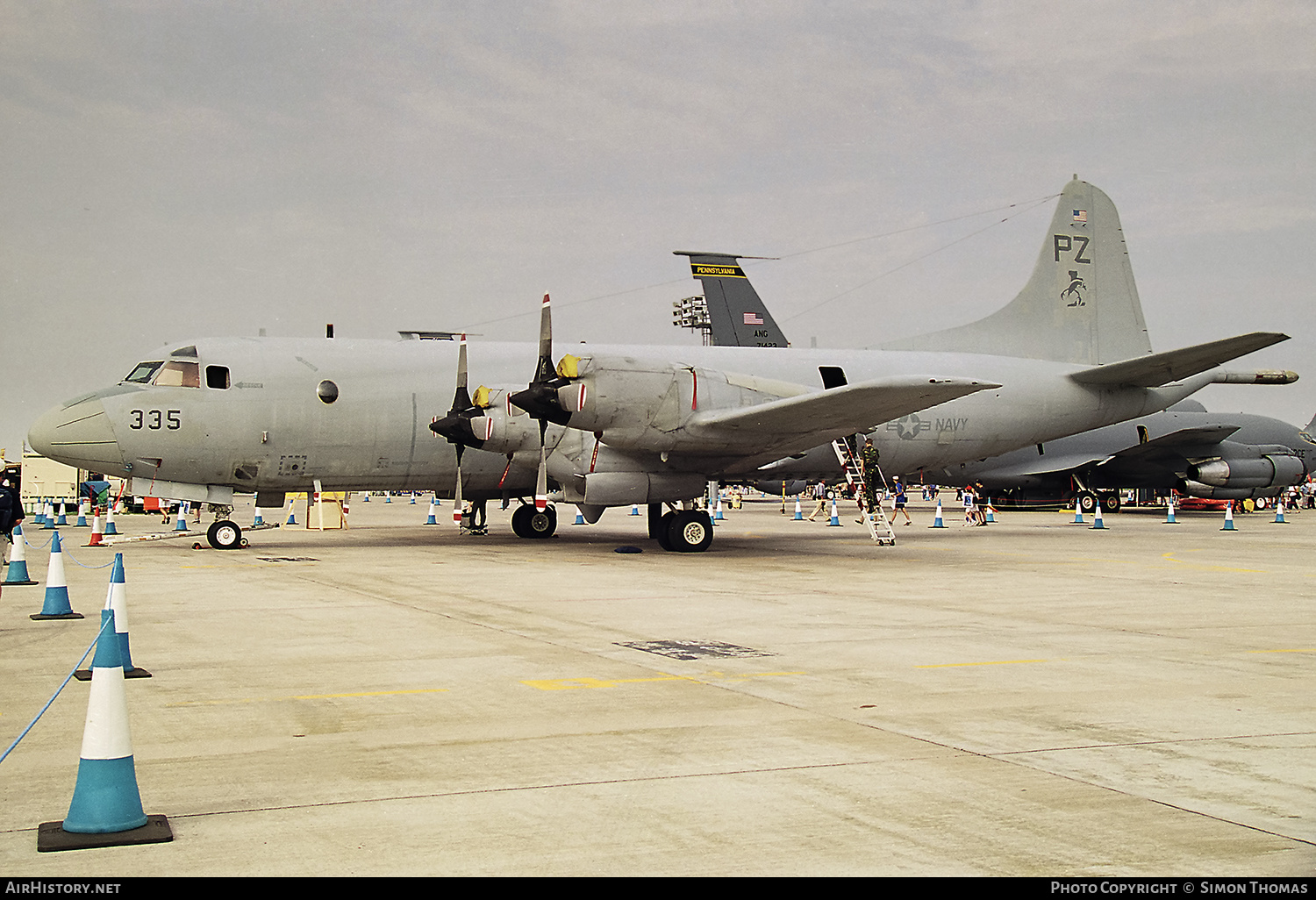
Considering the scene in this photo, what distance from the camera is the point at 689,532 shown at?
779 inches

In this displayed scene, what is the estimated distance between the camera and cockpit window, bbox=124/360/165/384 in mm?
19344

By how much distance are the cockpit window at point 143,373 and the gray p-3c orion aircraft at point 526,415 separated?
4 centimetres

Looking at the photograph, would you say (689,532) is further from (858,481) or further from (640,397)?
(858,481)

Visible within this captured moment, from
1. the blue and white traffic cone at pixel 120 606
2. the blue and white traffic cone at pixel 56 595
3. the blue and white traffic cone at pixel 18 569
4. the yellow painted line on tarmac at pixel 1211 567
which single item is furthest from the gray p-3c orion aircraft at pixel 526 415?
the blue and white traffic cone at pixel 120 606

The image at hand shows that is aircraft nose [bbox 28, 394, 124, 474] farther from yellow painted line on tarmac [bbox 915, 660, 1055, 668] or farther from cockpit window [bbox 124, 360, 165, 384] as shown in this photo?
yellow painted line on tarmac [bbox 915, 660, 1055, 668]

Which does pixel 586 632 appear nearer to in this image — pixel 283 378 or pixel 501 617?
pixel 501 617

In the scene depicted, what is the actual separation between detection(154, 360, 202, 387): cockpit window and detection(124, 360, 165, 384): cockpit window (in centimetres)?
14

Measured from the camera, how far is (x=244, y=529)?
27047 millimetres

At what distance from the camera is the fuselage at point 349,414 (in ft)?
62.2

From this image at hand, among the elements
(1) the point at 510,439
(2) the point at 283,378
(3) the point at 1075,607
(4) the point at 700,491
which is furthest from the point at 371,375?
(3) the point at 1075,607

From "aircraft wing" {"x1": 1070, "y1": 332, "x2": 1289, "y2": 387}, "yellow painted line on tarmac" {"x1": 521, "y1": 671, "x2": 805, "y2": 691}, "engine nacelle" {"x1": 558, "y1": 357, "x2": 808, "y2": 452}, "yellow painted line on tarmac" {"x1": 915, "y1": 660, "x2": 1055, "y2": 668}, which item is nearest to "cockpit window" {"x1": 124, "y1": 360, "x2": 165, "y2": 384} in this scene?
"engine nacelle" {"x1": 558, "y1": 357, "x2": 808, "y2": 452}

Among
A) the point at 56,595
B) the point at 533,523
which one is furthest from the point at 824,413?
the point at 56,595

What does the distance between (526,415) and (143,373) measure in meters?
6.61

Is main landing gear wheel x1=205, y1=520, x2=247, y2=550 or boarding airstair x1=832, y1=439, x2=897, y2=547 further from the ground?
boarding airstair x1=832, y1=439, x2=897, y2=547
